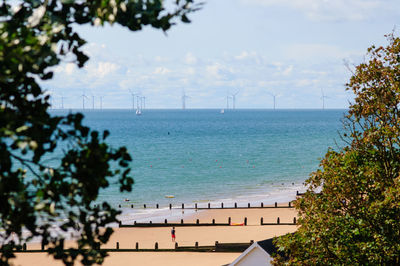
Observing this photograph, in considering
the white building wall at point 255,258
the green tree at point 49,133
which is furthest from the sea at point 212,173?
the green tree at point 49,133

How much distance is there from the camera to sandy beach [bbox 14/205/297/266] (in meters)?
38.0

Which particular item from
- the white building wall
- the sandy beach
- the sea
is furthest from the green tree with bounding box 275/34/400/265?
the sandy beach

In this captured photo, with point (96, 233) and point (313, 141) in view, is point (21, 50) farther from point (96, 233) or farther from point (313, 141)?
point (313, 141)

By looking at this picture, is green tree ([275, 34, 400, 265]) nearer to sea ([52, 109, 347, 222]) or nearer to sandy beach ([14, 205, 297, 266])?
sea ([52, 109, 347, 222])

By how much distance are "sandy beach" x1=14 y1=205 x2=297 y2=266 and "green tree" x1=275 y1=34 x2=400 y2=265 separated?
21.1 m

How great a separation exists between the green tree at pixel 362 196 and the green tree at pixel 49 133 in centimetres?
914

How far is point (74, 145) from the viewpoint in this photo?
555 cm

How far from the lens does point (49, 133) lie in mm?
5410

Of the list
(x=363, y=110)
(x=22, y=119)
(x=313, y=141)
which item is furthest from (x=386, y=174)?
(x=313, y=141)

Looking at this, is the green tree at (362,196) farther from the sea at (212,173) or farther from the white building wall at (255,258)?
the sea at (212,173)

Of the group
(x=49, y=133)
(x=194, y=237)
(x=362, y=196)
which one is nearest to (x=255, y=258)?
(x=362, y=196)

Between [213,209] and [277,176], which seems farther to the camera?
[277,176]

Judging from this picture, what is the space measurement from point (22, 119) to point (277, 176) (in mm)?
90865

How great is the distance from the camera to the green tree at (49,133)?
507cm
